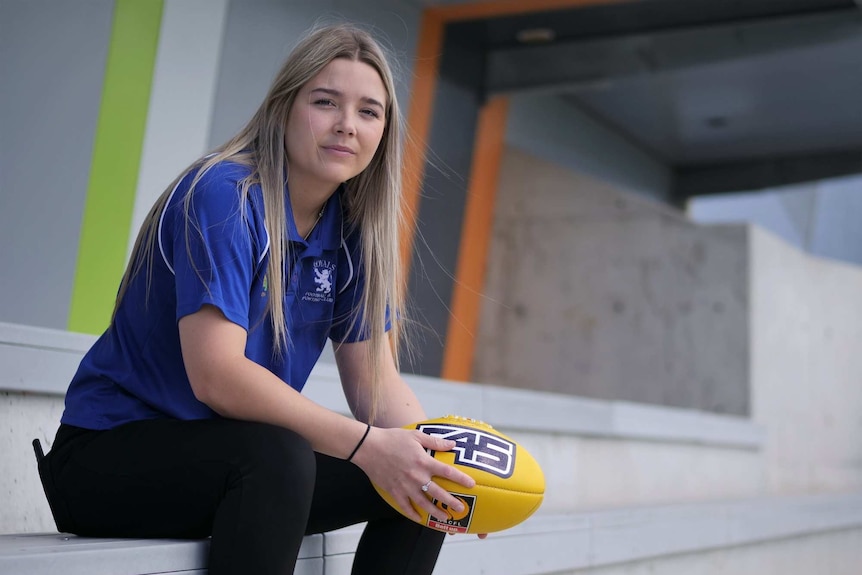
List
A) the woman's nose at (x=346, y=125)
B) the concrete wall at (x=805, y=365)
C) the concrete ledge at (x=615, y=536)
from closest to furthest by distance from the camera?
the woman's nose at (x=346, y=125), the concrete ledge at (x=615, y=536), the concrete wall at (x=805, y=365)

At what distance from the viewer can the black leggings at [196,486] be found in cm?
131

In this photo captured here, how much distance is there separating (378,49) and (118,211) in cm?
234

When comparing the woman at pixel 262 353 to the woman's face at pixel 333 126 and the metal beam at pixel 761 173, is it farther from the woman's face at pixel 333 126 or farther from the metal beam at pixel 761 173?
the metal beam at pixel 761 173

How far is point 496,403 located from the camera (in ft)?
10.9

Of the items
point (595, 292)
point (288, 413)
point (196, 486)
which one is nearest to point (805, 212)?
point (595, 292)

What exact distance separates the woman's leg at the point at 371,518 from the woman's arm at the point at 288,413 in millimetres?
122

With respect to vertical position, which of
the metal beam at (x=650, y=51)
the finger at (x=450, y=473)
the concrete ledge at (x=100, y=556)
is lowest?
the concrete ledge at (x=100, y=556)

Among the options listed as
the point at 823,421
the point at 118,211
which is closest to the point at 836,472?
the point at 823,421

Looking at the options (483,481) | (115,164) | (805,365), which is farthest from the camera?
(805,365)

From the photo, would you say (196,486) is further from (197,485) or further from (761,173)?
(761,173)

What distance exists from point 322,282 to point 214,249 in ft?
1.02

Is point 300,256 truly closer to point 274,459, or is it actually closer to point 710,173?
point 274,459

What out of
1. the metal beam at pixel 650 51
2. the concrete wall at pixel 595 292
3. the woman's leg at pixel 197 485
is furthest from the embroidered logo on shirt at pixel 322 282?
the concrete wall at pixel 595 292

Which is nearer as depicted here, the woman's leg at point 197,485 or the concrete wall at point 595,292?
the woman's leg at point 197,485
